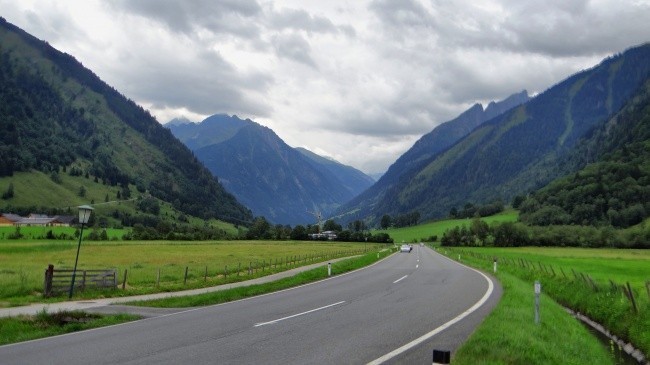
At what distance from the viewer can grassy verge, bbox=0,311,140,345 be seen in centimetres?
1283

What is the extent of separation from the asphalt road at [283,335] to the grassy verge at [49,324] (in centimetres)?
85

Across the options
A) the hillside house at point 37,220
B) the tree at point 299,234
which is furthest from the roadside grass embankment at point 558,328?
the hillside house at point 37,220

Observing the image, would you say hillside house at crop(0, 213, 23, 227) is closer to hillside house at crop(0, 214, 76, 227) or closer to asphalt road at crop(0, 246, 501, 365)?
hillside house at crop(0, 214, 76, 227)

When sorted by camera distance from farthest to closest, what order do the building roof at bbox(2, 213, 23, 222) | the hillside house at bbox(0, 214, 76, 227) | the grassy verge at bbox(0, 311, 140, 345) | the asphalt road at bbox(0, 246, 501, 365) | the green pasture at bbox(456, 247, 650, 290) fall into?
the building roof at bbox(2, 213, 23, 222) → the hillside house at bbox(0, 214, 76, 227) → the green pasture at bbox(456, 247, 650, 290) → the grassy verge at bbox(0, 311, 140, 345) → the asphalt road at bbox(0, 246, 501, 365)

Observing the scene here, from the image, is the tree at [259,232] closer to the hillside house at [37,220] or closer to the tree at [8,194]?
the hillside house at [37,220]

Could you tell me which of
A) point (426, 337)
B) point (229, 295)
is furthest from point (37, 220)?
point (426, 337)

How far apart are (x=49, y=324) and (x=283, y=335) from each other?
779 cm

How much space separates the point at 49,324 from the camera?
14680mm

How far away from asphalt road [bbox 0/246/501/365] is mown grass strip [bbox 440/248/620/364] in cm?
74

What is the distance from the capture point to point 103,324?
46.9 feet

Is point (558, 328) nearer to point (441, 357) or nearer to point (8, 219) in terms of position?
point (441, 357)

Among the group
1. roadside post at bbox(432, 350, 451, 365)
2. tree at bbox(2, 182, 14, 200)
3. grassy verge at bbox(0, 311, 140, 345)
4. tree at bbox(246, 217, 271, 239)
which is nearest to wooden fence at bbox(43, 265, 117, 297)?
grassy verge at bbox(0, 311, 140, 345)

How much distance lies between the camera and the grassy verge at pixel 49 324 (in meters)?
12.8

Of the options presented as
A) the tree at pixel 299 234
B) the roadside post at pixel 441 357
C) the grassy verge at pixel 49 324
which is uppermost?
the tree at pixel 299 234
